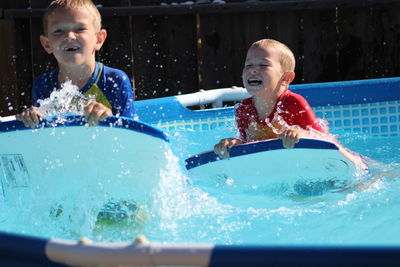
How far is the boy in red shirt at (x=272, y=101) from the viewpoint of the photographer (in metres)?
4.02

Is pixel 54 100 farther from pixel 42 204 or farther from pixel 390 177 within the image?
pixel 390 177

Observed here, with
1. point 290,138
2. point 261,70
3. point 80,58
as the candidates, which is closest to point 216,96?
point 261,70

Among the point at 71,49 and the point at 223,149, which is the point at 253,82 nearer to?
the point at 223,149

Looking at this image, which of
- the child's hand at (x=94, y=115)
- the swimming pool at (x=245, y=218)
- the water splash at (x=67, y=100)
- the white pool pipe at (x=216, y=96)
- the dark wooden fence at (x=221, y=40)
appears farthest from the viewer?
the dark wooden fence at (x=221, y=40)

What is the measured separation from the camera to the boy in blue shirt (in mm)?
3795

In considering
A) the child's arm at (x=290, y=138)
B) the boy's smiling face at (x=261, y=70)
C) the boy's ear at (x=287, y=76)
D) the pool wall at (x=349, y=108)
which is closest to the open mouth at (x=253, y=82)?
the boy's smiling face at (x=261, y=70)

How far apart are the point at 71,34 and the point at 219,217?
4.06ft

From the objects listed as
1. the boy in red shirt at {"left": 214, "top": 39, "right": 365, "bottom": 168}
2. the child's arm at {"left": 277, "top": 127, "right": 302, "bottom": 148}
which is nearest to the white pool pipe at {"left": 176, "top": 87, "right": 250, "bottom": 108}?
the boy in red shirt at {"left": 214, "top": 39, "right": 365, "bottom": 168}

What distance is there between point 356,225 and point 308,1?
A: 4.14m

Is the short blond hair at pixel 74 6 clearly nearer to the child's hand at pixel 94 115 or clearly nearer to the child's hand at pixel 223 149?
the child's hand at pixel 94 115

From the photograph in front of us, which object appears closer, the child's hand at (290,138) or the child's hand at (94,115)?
the child's hand at (94,115)

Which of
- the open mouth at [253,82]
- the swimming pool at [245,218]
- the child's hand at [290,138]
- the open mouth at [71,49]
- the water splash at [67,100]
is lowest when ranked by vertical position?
the swimming pool at [245,218]

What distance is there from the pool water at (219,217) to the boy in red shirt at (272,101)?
1.42 ft

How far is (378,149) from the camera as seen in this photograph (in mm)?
5000
